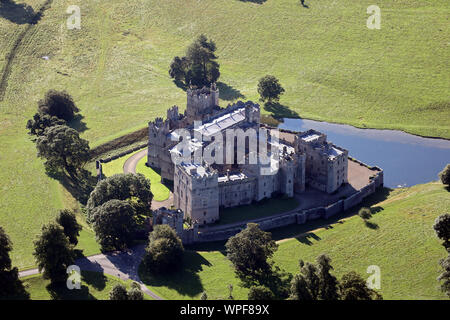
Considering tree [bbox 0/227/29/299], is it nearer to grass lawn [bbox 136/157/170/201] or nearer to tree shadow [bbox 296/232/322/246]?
grass lawn [bbox 136/157/170/201]

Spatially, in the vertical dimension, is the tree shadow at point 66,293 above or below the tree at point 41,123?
below

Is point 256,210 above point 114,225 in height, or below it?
below

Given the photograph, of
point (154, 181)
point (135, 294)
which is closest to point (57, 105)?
point (154, 181)

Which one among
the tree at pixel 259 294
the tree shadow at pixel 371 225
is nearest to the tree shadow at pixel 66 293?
the tree at pixel 259 294

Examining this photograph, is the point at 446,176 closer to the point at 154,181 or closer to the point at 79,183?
the point at 154,181

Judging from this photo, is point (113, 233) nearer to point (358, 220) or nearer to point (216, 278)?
point (216, 278)

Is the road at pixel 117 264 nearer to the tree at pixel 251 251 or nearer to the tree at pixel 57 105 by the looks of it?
the tree at pixel 251 251

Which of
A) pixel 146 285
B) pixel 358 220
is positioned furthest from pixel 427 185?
pixel 146 285
